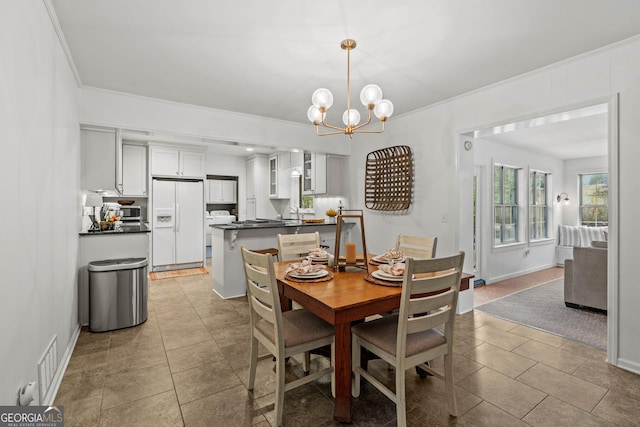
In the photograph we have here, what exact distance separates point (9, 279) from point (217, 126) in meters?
2.92

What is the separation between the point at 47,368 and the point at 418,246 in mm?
2738

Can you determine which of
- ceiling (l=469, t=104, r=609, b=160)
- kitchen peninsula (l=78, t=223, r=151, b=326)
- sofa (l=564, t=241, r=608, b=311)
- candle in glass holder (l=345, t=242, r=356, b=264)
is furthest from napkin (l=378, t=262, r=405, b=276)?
sofa (l=564, t=241, r=608, b=311)

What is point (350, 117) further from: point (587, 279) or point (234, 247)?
point (587, 279)

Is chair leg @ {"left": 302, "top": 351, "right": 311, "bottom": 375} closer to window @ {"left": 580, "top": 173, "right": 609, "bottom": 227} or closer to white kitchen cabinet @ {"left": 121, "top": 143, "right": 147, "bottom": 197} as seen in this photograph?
white kitchen cabinet @ {"left": 121, "top": 143, "right": 147, "bottom": 197}

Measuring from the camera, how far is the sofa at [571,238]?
6.43m

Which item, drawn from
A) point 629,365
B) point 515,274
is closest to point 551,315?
point 629,365

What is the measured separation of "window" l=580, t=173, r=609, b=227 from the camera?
6.65 metres

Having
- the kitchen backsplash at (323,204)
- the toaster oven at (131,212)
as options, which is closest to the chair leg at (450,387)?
the kitchen backsplash at (323,204)

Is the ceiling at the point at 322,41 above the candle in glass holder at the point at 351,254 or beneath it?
above

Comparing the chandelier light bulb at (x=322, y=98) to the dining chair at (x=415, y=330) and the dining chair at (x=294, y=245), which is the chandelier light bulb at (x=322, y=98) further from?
the dining chair at (x=415, y=330)

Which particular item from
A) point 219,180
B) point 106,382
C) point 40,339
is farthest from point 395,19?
point 219,180

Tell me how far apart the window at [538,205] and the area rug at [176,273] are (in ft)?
20.8

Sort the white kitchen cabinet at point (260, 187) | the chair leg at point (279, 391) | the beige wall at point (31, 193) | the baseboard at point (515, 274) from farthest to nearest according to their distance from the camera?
the white kitchen cabinet at point (260, 187), the baseboard at point (515, 274), the chair leg at point (279, 391), the beige wall at point (31, 193)

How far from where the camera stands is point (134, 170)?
5.71m
